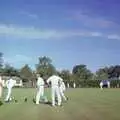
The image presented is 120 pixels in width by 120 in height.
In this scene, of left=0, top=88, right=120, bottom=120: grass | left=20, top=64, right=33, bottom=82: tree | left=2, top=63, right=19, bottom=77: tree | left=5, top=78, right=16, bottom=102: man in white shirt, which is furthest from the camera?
left=20, top=64, right=33, bottom=82: tree

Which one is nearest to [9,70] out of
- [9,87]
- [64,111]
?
[9,87]

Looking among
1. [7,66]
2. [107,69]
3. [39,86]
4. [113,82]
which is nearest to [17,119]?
[39,86]

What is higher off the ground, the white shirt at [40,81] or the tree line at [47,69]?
the tree line at [47,69]

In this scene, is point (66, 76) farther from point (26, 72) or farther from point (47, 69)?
point (26, 72)

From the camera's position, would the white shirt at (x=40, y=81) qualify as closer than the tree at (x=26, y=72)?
Yes

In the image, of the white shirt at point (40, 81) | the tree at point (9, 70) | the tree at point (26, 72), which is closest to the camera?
the white shirt at point (40, 81)

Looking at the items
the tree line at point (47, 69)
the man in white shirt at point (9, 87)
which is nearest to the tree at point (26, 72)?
the tree line at point (47, 69)

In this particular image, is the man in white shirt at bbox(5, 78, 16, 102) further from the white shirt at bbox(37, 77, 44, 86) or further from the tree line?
the tree line

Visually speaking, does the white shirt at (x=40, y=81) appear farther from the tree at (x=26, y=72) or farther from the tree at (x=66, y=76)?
the tree at (x=26, y=72)

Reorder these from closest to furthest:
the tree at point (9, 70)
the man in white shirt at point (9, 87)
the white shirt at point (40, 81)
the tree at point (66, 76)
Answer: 1. the white shirt at point (40, 81)
2. the man in white shirt at point (9, 87)
3. the tree at point (66, 76)
4. the tree at point (9, 70)

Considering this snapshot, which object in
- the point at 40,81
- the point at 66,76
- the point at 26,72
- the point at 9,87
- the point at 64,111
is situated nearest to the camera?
the point at 64,111

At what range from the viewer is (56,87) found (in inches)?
1072

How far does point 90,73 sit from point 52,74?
159 metres

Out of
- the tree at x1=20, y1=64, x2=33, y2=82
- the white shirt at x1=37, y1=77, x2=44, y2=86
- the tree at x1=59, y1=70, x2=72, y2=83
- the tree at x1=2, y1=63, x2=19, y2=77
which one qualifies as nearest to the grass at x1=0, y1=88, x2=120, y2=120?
the white shirt at x1=37, y1=77, x2=44, y2=86
